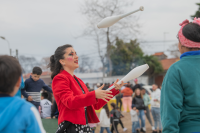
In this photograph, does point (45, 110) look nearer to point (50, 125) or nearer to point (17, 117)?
point (50, 125)

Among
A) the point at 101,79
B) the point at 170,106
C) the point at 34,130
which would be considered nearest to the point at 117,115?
→ the point at 170,106

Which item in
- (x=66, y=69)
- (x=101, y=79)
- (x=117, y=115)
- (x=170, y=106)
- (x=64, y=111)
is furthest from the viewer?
(x=101, y=79)

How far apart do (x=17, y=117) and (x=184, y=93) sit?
1.34 meters

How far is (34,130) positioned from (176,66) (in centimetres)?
126

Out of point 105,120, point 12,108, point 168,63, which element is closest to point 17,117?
point 12,108

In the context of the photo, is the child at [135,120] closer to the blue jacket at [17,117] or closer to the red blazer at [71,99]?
the red blazer at [71,99]

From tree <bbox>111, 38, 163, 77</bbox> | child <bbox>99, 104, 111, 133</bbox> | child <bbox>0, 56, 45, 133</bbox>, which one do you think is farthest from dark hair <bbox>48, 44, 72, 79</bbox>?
tree <bbox>111, 38, 163, 77</bbox>

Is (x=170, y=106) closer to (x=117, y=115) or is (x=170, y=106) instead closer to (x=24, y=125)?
(x=24, y=125)

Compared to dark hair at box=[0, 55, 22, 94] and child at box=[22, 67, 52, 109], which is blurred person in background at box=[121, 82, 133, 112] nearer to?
child at box=[22, 67, 52, 109]

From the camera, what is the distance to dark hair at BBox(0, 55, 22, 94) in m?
1.32

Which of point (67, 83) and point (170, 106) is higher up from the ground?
point (67, 83)

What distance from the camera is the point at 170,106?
1736 mm

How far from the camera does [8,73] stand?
132 cm

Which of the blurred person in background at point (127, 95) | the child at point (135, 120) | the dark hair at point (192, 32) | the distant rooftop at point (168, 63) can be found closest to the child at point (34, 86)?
the dark hair at point (192, 32)
